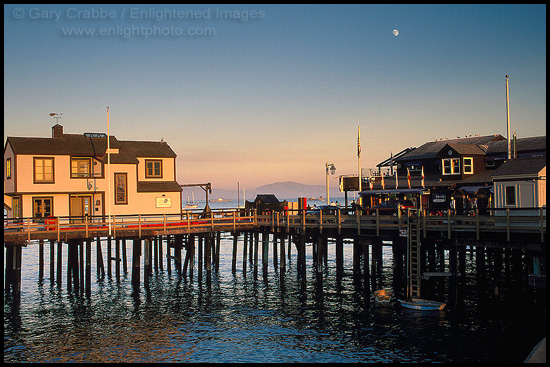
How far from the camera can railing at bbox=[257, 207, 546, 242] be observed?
25938 mm

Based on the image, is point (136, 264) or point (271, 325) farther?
point (136, 264)

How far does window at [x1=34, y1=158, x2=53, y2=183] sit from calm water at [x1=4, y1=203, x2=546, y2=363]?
8504 mm

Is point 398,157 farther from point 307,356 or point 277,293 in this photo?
point 307,356

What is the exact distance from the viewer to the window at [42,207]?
40.2m

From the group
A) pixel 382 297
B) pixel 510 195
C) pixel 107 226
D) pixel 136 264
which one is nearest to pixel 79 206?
pixel 107 226

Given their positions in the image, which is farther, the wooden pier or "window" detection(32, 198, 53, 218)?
"window" detection(32, 198, 53, 218)

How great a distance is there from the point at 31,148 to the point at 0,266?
2336cm

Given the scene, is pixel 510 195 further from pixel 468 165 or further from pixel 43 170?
pixel 43 170

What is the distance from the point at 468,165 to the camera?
163ft

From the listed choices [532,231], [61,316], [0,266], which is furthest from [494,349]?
[61,316]

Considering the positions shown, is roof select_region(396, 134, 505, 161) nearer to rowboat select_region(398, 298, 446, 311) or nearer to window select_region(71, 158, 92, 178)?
rowboat select_region(398, 298, 446, 311)

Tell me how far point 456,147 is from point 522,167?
17830mm

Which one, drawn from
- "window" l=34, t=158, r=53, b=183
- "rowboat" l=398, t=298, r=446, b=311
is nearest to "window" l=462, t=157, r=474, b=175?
"rowboat" l=398, t=298, r=446, b=311

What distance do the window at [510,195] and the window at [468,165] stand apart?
16968 millimetres
